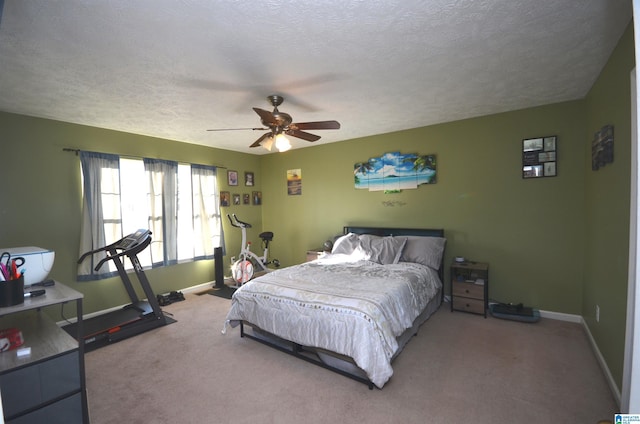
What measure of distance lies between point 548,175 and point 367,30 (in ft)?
9.97

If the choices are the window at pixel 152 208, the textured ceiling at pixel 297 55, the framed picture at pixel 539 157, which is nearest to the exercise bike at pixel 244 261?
the window at pixel 152 208

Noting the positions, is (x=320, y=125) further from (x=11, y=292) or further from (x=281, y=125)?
(x=11, y=292)

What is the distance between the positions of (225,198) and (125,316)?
8.33 ft

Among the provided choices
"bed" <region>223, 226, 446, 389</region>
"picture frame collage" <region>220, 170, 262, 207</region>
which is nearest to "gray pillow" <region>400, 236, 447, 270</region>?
"bed" <region>223, 226, 446, 389</region>

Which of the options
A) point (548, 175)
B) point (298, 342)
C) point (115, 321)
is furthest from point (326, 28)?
point (115, 321)

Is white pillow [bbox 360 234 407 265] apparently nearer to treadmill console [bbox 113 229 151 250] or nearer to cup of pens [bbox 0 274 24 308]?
treadmill console [bbox 113 229 151 250]

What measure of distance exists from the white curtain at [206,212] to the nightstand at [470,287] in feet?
13.1

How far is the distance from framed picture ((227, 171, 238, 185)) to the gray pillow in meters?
3.54

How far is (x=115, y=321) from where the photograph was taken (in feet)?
11.7

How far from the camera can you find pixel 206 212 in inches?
207

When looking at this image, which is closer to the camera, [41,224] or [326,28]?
[326,28]

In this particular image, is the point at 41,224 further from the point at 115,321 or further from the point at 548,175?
the point at 548,175

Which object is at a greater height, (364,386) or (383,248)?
(383,248)

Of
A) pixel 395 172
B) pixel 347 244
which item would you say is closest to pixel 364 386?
pixel 347 244
